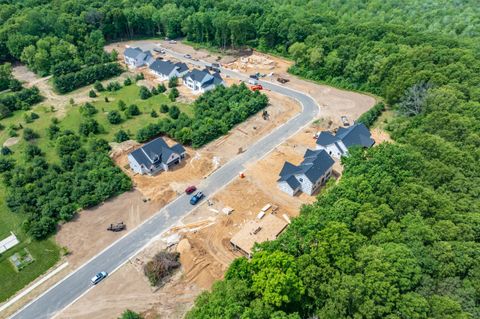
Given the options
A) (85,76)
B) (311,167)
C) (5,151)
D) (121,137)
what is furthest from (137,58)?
(311,167)

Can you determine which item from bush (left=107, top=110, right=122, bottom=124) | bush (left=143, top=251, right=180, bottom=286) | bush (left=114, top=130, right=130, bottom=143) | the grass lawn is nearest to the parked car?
bush (left=143, top=251, right=180, bottom=286)

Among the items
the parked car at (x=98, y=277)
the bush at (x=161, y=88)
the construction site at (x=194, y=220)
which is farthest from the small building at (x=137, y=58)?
the parked car at (x=98, y=277)

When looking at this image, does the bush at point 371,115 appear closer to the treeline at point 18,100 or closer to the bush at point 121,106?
the bush at point 121,106

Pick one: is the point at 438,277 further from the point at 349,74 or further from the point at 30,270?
the point at 349,74

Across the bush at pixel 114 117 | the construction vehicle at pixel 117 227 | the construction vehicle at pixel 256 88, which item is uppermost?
the construction vehicle at pixel 256 88

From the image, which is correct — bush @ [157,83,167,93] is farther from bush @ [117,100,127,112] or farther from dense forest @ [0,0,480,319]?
dense forest @ [0,0,480,319]

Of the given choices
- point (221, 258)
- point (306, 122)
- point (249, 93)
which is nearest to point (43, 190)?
point (221, 258)
